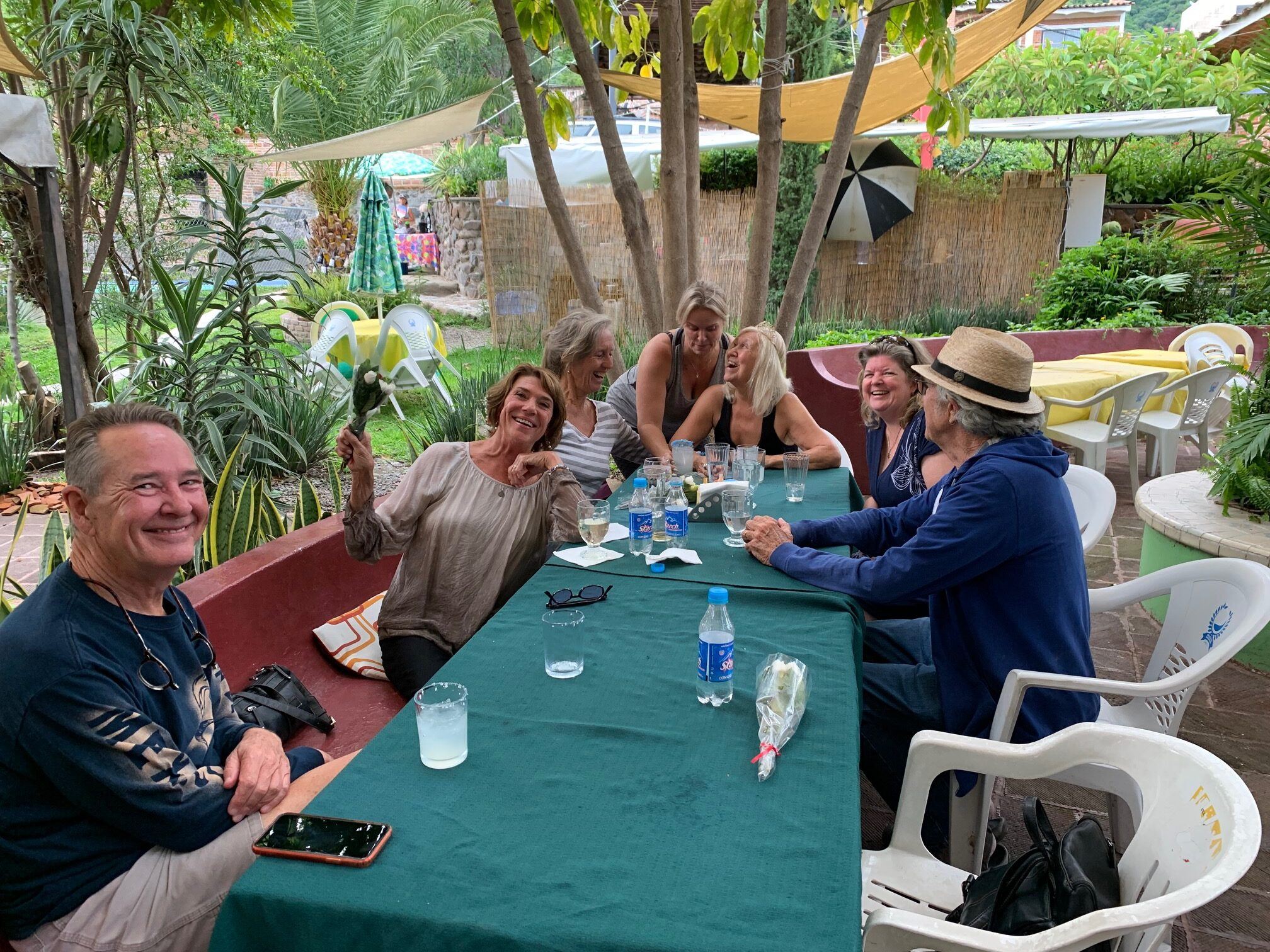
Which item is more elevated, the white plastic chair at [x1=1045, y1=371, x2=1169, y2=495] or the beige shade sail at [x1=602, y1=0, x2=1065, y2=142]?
the beige shade sail at [x1=602, y1=0, x2=1065, y2=142]

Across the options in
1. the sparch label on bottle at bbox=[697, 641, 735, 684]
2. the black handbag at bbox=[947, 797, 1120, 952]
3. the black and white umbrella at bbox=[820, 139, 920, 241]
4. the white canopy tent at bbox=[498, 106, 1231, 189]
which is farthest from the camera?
the black and white umbrella at bbox=[820, 139, 920, 241]

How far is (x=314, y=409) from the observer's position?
5879mm

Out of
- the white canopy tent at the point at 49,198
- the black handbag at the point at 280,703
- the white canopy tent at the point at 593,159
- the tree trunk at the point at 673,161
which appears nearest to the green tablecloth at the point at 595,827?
the black handbag at the point at 280,703

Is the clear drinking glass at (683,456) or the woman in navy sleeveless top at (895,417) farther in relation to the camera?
the clear drinking glass at (683,456)

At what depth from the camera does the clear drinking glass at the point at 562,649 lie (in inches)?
78.1

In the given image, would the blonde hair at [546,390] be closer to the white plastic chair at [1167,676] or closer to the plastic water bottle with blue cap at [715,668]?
the plastic water bottle with blue cap at [715,668]

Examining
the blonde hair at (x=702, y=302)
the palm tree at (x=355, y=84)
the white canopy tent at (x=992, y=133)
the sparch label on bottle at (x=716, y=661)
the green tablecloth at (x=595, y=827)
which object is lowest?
the green tablecloth at (x=595, y=827)

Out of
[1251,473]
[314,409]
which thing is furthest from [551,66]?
[1251,473]

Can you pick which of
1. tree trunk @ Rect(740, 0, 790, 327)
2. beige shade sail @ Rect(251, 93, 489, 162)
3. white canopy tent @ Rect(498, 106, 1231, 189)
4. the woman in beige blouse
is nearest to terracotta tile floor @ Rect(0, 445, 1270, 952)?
the woman in beige blouse

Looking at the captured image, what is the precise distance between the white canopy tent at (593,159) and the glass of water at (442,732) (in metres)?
9.89

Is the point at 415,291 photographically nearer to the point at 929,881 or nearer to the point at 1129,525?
the point at 1129,525

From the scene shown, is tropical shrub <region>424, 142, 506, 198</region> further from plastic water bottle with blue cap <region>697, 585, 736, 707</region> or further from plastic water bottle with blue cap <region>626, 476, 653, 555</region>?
plastic water bottle with blue cap <region>697, 585, 736, 707</region>

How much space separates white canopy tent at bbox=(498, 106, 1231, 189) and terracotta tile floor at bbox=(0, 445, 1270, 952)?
6.28 m

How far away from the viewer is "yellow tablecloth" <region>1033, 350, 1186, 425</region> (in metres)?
6.16
